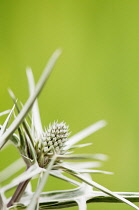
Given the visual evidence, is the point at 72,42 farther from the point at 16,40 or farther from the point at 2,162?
the point at 2,162

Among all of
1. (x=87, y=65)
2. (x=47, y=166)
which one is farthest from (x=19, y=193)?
(x=87, y=65)

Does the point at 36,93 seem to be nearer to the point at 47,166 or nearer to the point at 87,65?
the point at 47,166

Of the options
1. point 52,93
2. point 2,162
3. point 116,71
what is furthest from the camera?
point 116,71

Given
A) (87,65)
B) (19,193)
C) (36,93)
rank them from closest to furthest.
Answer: (36,93) → (19,193) → (87,65)

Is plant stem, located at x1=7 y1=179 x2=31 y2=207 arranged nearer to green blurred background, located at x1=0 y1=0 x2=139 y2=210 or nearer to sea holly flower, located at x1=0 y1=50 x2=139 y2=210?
sea holly flower, located at x1=0 y1=50 x2=139 y2=210

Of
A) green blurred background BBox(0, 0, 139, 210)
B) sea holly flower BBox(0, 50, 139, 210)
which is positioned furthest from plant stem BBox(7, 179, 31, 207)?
green blurred background BBox(0, 0, 139, 210)

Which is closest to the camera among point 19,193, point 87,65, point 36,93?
point 36,93

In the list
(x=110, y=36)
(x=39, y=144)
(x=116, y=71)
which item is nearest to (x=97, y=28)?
(x=110, y=36)
